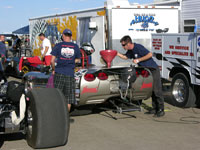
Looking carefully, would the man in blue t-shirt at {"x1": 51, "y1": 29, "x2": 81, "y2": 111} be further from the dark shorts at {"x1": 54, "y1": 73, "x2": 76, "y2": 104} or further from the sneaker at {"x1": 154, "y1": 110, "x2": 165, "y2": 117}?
the sneaker at {"x1": 154, "y1": 110, "x2": 165, "y2": 117}

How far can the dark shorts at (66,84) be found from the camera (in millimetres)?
6266

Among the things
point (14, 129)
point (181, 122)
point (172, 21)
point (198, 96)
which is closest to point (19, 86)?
point (14, 129)

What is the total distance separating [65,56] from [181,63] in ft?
10.1

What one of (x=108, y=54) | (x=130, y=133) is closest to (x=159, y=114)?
(x=130, y=133)

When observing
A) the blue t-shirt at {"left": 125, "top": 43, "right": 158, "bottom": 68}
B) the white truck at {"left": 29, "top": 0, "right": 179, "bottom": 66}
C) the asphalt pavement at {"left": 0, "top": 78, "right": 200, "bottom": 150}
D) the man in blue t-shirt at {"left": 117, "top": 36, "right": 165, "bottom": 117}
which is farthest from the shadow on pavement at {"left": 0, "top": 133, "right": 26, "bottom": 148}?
the white truck at {"left": 29, "top": 0, "right": 179, "bottom": 66}

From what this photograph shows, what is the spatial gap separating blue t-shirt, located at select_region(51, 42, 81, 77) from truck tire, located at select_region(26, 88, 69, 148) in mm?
1996

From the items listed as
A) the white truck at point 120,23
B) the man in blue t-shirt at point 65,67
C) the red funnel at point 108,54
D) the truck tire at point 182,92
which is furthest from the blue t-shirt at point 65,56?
the white truck at point 120,23

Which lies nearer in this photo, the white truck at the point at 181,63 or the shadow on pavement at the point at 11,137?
Answer: the shadow on pavement at the point at 11,137

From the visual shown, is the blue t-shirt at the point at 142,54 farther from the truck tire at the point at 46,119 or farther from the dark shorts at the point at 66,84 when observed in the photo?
the truck tire at the point at 46,119

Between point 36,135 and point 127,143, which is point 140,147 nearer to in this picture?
point 127,143

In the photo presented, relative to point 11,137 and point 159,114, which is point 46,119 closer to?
point 11,137

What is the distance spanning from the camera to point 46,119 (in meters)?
4.02

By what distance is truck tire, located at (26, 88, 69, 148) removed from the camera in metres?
4.01

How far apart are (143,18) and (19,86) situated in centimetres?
799
